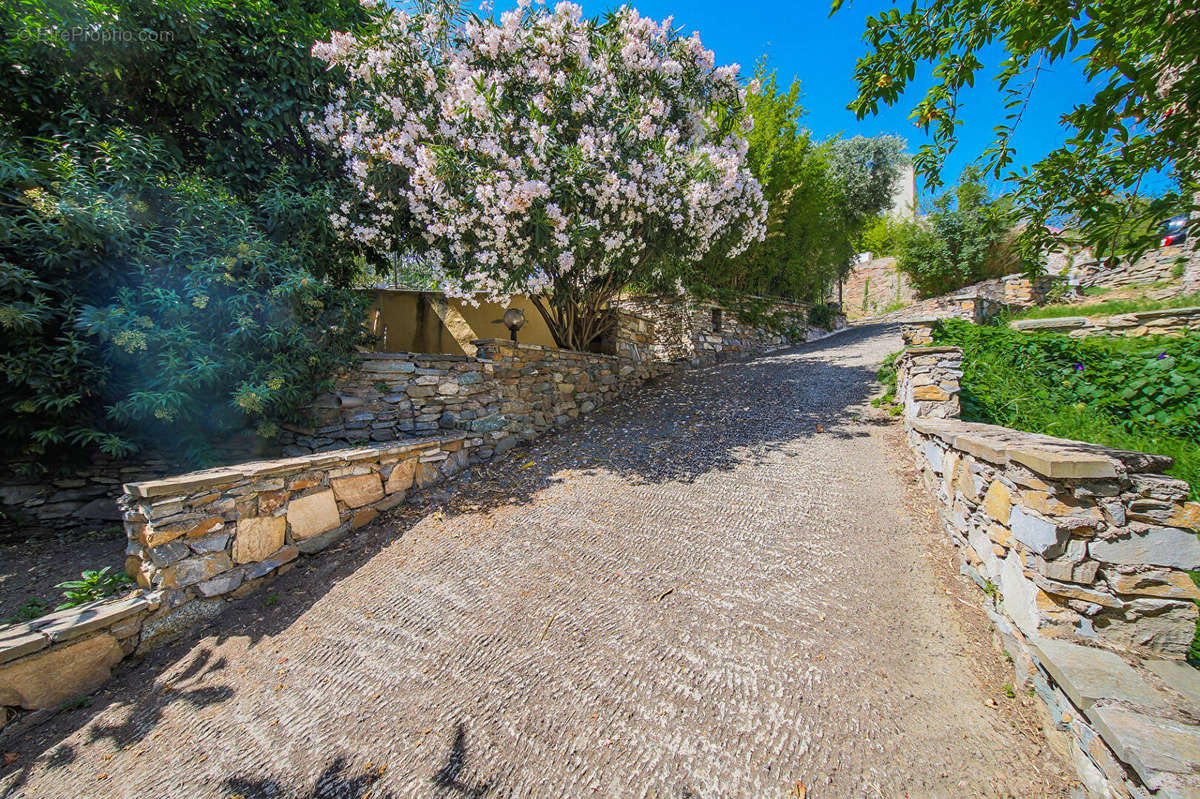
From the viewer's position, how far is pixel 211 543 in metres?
2.73

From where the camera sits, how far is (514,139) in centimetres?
432

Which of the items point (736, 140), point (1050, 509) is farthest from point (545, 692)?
point (736, 140)

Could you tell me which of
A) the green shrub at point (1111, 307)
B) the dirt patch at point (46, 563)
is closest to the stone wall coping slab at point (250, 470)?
the dirt patch at point (46, 563)

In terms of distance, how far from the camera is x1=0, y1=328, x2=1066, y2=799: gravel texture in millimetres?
1651

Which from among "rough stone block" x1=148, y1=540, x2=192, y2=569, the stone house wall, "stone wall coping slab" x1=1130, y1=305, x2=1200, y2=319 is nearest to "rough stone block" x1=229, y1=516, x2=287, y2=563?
"rough stone block" x1=148, y1=540, x2=192, y2=569

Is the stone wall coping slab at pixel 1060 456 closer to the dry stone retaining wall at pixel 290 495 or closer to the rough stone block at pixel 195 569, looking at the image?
the dry stone retaining wall at pixel 290 495

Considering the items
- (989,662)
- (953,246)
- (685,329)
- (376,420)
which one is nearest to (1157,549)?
(989,662)

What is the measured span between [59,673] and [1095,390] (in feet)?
24.8

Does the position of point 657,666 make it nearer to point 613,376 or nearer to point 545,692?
point 545,692

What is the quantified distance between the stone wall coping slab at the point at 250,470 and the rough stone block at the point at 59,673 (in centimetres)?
82

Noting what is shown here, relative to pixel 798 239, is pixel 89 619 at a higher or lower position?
lower

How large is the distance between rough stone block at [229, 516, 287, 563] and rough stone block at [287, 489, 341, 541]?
0.25 ft

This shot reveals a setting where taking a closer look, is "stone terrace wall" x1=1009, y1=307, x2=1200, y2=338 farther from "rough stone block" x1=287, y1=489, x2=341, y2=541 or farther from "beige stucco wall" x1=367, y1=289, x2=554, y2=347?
"rough stone block" x1=287, y1=489, x2=341, y2=541

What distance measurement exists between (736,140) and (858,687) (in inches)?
248
